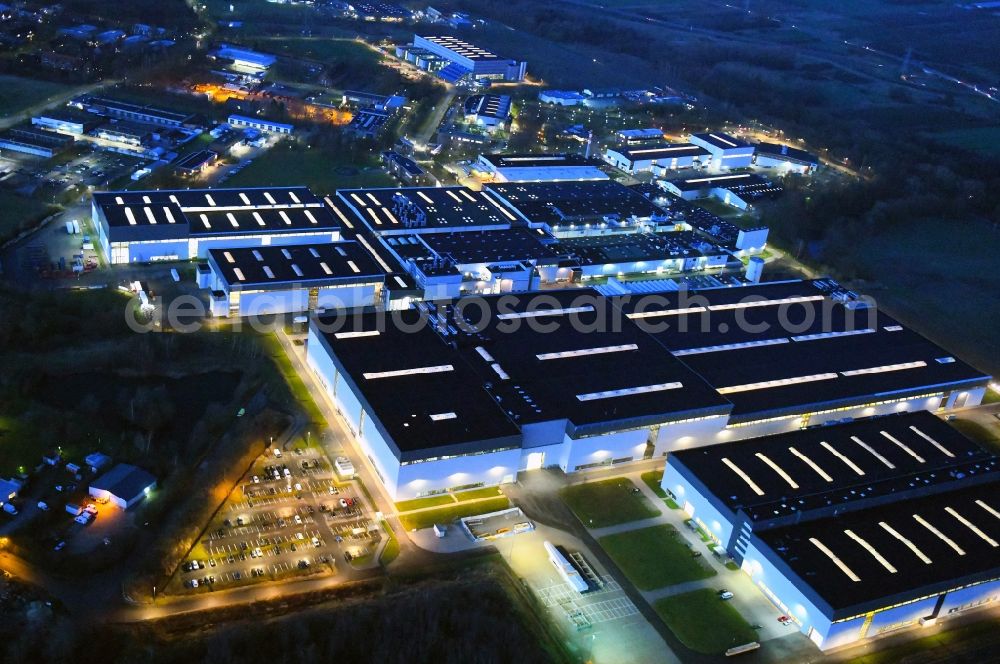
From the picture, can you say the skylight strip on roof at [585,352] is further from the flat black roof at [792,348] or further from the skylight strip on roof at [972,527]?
the skylight strip on roof at [972,527]

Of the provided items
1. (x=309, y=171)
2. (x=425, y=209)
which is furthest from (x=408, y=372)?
(x=309, y=171)

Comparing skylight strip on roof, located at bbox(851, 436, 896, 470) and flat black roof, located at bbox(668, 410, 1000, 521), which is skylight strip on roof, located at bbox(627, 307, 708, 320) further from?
skylight strip on roof, located at bbox(851, 436, 896, 470)

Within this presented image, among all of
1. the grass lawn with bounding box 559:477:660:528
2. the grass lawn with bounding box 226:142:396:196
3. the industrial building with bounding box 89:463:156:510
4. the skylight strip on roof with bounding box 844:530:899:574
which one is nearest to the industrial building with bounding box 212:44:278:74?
the grass lawn with bounding box 226:142:396:196

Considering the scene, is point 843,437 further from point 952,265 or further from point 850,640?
point 952,265

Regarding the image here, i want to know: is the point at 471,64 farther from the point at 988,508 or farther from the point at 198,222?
the point at 988,508

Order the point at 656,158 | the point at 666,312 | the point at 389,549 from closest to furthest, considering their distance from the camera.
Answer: the point at 389,549 → the point at 666,312 → the point at 656,158

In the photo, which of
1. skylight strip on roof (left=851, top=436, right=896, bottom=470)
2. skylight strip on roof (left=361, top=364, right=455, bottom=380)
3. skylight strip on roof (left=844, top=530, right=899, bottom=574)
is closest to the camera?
skylight strip on roof (left=844, top=530, right=899, bottom=574)
